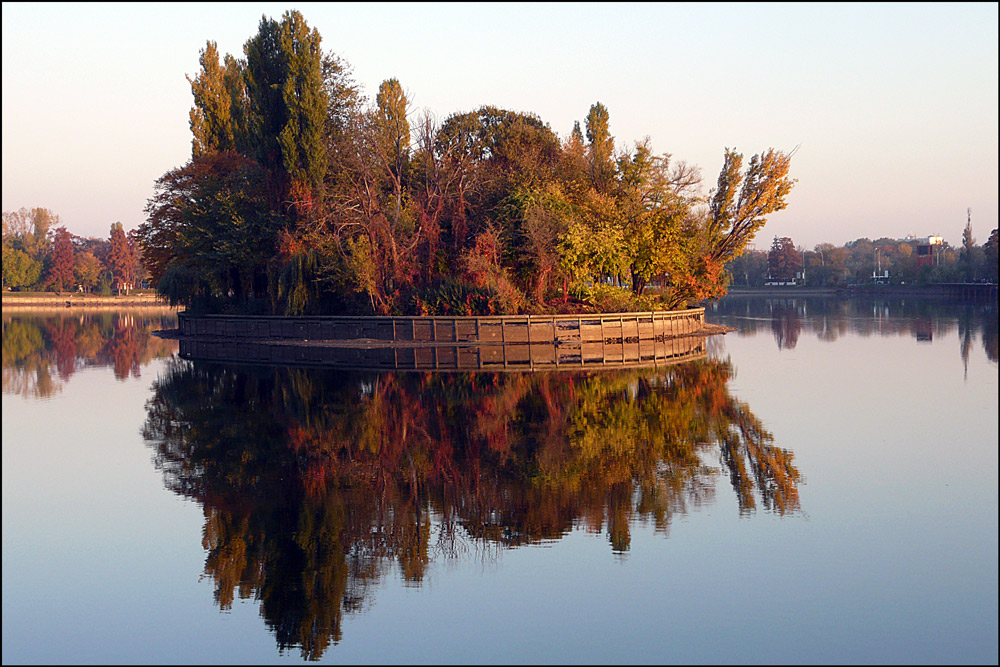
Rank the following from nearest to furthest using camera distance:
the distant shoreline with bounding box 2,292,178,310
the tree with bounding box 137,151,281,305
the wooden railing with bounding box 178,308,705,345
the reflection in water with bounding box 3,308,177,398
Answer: the reflection in water with bounding box 3,308,177,398 → the wooden railing with bounding box 178,308,705,345 → the tree with bounding box 137,151,281,305 → the distant shoreline with bounding box 2,292,178,310

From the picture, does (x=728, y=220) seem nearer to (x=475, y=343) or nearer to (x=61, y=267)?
(x=475, y=343)

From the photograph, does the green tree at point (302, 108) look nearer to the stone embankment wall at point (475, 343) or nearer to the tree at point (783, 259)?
the stone embankment wall at point (475, 343)

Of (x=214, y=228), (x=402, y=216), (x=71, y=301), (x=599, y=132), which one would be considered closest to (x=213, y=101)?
(x=214, y=228)

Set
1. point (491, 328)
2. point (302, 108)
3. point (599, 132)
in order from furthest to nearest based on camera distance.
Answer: point (599, 132)
point (302, 108)
point (491, 328)

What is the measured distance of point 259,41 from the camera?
166ft

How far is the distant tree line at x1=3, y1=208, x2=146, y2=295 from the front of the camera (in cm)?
15100

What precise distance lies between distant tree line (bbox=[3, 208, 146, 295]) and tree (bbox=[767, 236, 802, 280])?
126 m

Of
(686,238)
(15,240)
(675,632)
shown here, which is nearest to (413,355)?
(686,238)

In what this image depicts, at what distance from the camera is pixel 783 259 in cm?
18762

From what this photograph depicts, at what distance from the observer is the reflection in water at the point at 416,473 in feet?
35.9

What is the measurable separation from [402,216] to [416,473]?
3551cm

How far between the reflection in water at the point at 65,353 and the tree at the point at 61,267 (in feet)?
289

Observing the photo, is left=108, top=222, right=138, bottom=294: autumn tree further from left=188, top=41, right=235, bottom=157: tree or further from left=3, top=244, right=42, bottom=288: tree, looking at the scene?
left=188, top=41, right=235, bottom=157: tree

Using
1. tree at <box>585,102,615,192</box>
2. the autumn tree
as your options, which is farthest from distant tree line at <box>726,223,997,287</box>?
the autumn tree
